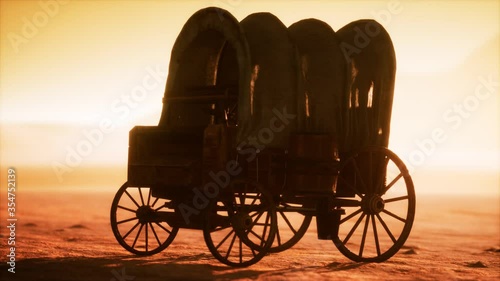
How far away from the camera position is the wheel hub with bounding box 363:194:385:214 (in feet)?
38.6

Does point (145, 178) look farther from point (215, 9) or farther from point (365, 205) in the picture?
point (365, 205)

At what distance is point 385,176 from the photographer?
39.5 feet

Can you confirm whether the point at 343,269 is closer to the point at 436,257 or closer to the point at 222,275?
the point at 222,275


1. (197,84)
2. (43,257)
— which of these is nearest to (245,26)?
(197,84)

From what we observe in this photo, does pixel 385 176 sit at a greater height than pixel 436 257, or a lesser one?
greater

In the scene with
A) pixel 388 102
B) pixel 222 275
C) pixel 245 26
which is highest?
pixel 245 26

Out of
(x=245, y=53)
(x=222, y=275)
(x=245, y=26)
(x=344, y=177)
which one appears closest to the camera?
(x=222, y=275)

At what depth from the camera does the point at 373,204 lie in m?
11.8

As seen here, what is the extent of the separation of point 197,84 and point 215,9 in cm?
156

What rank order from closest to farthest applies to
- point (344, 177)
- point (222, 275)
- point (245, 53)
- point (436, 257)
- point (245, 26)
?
point (222, 275) < point (245, 53) < point (245, 26) < point (344, 177) < point (436, 257)

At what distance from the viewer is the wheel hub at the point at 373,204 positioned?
38.6ft

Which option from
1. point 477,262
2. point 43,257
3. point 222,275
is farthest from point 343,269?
point 43,257

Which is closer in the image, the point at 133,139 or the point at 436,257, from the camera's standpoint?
the point at 133,139

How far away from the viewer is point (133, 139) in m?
11.3
